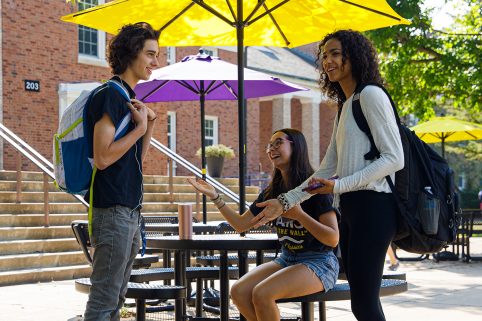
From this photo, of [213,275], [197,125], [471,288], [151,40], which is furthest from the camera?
[197,125]

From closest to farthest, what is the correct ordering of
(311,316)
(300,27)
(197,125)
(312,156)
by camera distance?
(311,316), (300,27), (197,125), (312,156)

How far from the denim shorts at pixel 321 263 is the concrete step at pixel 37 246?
742 centimetres

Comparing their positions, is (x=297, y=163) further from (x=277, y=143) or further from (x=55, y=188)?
(x=55, y=188)

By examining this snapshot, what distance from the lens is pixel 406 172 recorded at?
4.12m

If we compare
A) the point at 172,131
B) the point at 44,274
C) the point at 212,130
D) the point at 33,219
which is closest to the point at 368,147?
the point at 44,274

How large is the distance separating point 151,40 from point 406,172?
1490mm

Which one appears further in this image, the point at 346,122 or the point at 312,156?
the point at 312,156

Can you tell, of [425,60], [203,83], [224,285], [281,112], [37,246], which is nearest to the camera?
[224,285]

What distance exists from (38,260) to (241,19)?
629 centimetres

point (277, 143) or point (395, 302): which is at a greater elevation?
point (277, 143)

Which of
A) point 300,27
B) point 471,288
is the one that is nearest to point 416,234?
point 300,27

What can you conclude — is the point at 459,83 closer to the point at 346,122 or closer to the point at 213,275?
the point at 213,275

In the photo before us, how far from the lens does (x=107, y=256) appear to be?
4145 mm

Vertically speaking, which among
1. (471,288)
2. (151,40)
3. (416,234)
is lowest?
(471,288)
